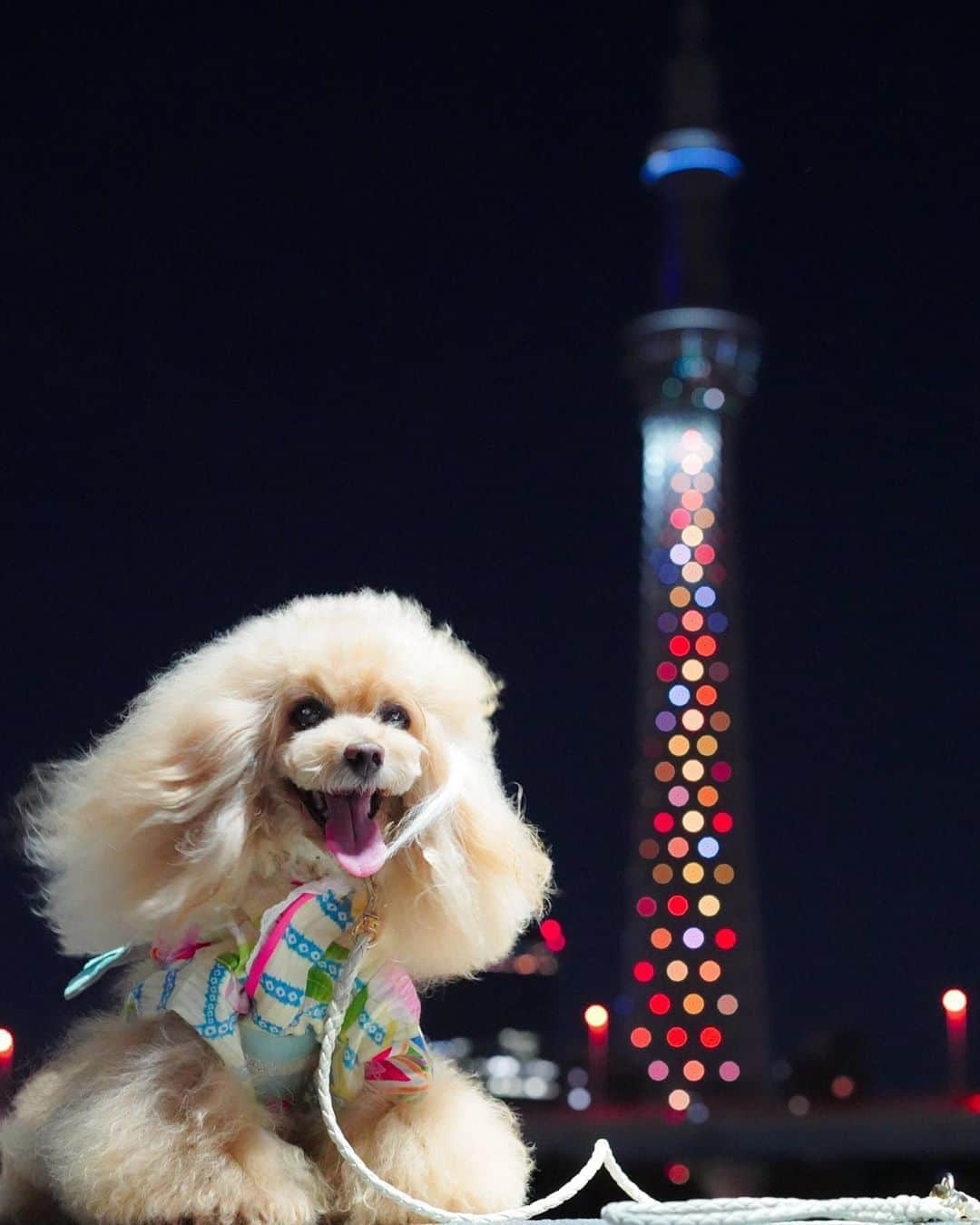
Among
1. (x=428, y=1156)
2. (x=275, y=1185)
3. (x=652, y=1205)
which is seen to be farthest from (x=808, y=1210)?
(x=275, y=1185)

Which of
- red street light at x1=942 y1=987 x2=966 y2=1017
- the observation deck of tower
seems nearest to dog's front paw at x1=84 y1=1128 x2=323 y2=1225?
red street light at x1=942 y1=987 x2=966 y2=1017

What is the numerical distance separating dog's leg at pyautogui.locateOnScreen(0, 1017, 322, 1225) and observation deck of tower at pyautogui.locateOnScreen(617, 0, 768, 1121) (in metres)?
12.9

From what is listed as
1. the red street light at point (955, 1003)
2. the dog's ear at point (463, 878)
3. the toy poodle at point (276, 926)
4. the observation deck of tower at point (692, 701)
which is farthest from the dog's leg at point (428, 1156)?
the observation deck of tower at point (692, 701)

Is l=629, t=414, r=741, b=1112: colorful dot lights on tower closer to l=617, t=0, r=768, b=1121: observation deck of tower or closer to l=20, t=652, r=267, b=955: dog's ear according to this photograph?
l=617, t=0, r=768, b=1121: observation deck of tower

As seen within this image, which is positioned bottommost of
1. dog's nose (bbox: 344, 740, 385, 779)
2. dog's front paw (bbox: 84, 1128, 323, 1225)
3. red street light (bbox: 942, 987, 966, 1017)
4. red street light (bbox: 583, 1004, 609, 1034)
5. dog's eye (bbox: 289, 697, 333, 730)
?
red street light (bbox: 583, 1004, 609, 1034)

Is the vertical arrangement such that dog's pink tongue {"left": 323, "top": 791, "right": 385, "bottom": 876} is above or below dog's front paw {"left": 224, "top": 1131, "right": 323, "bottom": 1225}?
above

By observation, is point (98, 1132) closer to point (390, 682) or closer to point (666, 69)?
point (390, 682)

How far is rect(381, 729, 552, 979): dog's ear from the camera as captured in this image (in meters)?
1.56

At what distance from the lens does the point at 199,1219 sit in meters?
1.39

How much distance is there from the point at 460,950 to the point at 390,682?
0.90ft

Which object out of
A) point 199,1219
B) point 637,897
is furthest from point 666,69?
point 199,1219

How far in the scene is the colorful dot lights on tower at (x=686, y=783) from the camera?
15.7 metres

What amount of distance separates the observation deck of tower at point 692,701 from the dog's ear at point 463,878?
12.7 meters

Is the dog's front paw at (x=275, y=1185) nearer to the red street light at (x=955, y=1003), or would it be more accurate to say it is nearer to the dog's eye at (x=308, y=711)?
the dog's eye at (x=308, y=711)
